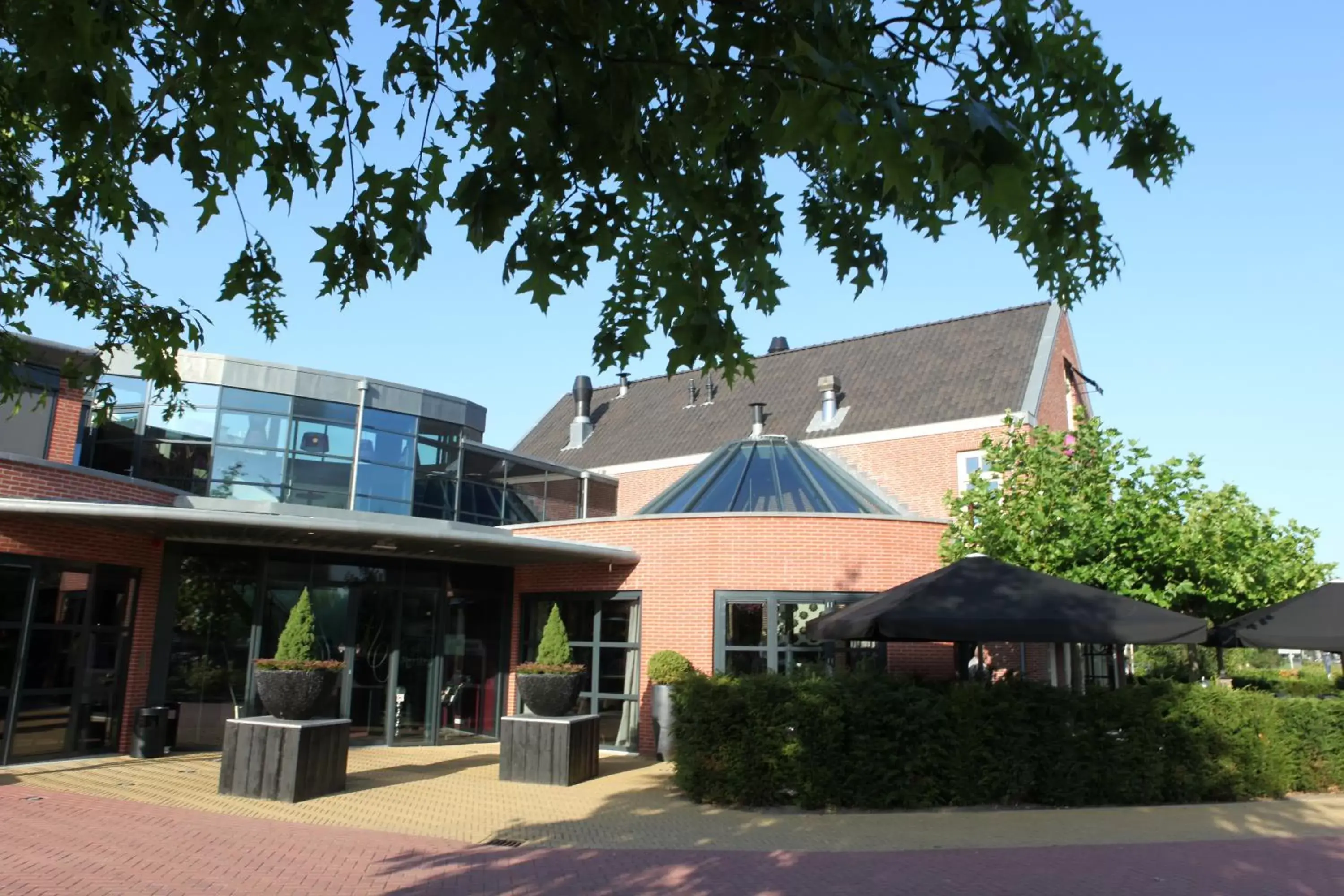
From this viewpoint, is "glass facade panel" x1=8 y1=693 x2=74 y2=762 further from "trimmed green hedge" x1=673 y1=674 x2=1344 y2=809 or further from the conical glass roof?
the conical glass roof

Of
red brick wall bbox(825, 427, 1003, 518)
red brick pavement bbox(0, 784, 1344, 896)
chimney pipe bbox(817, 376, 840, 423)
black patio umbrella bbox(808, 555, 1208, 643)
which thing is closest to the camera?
red brick pavement bbox(0, 784, 1344, 896)

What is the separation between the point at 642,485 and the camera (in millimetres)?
27328

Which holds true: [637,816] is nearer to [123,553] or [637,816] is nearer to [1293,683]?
[123,553]

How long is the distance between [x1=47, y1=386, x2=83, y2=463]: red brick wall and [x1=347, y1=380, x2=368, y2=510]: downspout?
4.39 meters

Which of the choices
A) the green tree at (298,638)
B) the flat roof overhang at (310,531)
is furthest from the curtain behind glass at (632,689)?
the green tree at (298,638)

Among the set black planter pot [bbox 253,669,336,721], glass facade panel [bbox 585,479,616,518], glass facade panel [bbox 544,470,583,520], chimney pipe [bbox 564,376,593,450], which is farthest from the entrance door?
chimney pipe [bbox 564,376,593,450]

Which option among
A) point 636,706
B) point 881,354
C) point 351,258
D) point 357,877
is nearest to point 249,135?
point 351,258

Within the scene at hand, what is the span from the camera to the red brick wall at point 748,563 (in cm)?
1491

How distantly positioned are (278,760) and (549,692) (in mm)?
3105

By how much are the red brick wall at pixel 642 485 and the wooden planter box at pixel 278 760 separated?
1604 cm

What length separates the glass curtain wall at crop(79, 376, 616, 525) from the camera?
56.3 ft

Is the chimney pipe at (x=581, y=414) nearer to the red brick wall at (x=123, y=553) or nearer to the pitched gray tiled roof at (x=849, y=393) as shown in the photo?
the pitched gray tiled roof at (x=849, y=393)

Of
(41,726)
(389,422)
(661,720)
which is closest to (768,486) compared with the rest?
(661,720)

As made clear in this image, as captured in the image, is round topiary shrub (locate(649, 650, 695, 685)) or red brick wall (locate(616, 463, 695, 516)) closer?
round topiary shrub (locate(649, 650, 695, 685))
